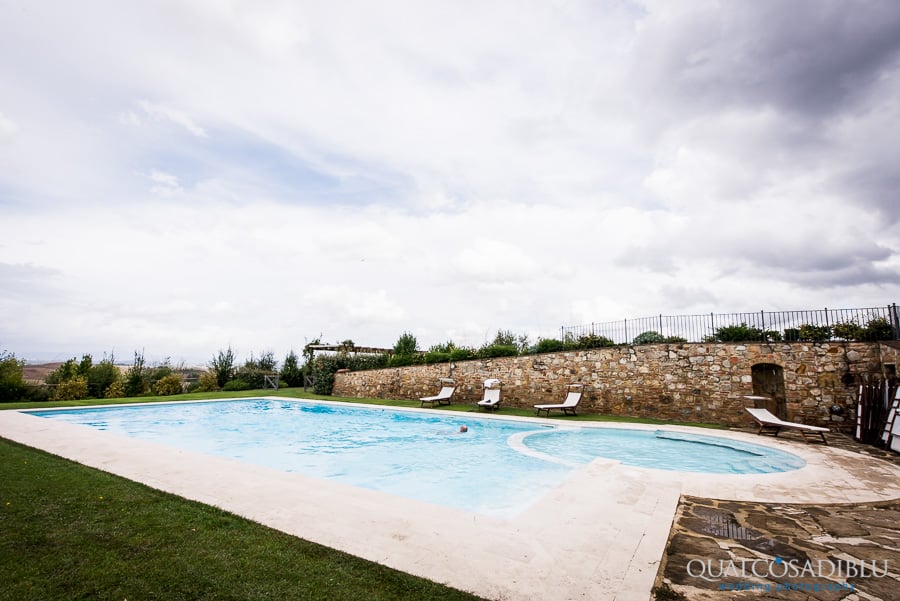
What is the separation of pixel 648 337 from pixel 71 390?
2397 cm

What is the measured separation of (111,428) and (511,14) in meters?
15.9

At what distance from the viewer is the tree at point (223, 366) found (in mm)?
23359

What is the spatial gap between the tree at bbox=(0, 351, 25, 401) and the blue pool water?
386 cm

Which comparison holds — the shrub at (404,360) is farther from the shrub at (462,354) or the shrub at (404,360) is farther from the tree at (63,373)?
the tree at (63,373)

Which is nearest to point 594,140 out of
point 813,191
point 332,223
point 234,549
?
point 813,191

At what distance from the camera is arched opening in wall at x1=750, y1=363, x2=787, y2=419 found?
11666 mm

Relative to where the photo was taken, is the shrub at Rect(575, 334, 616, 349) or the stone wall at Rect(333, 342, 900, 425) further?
the shrub at Rect(575, 334, 616, 349)

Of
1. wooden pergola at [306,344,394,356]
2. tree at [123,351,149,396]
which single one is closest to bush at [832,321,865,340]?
wooden pergola at [306,344,394,356]

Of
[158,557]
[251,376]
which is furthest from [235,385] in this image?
[158,557]

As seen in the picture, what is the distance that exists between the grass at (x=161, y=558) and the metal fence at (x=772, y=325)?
1283cm

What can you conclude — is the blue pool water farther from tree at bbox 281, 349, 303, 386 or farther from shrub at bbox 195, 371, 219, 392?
tree at bbox 281, 349, 303, 386

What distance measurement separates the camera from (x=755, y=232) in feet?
45.5

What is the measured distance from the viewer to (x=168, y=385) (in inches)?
823

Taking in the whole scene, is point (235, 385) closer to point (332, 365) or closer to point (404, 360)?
point (332, 365)
